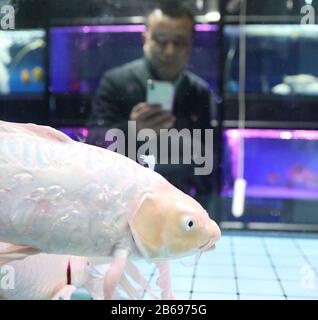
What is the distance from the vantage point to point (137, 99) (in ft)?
5.69

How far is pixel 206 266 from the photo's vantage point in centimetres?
163

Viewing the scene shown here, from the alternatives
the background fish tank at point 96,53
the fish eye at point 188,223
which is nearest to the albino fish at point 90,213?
the fish eye at point 188,223

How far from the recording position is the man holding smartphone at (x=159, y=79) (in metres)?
1.69

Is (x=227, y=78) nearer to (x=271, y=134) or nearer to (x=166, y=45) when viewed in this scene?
(x=271, y=134)

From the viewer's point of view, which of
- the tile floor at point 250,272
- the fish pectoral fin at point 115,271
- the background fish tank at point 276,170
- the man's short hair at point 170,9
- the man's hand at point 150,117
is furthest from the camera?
the background fish tank at point 276,170

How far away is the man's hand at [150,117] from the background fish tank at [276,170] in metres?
0.80

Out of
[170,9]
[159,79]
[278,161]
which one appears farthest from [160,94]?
[278,161]

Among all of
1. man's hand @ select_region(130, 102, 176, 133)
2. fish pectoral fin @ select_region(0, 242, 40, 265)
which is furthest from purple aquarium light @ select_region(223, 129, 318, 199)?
fish pectoral fin @ select_region(0, 242, 40, 265)

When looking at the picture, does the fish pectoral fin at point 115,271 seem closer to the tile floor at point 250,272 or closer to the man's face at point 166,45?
the tile floor at point 250,272

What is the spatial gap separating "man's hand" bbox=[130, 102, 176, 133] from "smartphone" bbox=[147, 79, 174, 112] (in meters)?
0.03

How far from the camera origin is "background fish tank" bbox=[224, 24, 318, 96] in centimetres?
233

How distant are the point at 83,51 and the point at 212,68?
0.64m

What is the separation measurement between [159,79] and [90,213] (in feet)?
2.95

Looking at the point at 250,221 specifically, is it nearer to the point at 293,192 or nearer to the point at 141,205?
the point at 293,192
